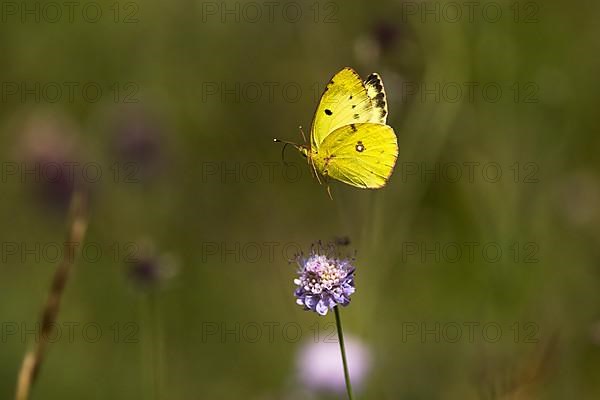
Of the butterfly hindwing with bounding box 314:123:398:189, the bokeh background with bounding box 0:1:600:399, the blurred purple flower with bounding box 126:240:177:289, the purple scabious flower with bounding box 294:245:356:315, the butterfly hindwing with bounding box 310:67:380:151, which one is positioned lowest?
the purple scabious flower with bounding box 294:245:356:315

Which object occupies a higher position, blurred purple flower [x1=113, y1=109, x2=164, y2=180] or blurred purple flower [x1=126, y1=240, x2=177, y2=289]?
blurred purple flower [x1=113, y1=109, x2=164, y2=180]

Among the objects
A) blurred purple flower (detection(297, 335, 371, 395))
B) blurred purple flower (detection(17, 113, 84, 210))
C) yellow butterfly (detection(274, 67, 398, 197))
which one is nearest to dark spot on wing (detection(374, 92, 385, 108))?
yellow butterfly (detection(274, 67, 398, 197))

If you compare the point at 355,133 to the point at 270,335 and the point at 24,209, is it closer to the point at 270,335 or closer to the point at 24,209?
the point at 270,335

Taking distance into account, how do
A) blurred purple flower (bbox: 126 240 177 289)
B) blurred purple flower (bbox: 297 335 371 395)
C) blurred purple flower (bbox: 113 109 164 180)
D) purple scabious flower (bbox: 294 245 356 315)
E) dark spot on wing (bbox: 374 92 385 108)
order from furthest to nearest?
blurred purple flower (bbox: 113 109 164 180)
blurred purple flower (bbox: 297 335 371 395)
blurred purple flower (bbox: 126 240 177 289)
dark spot on wing (bbox: 374 92 385 108)
purple scabious flower (bbox: 294 245 356 315)

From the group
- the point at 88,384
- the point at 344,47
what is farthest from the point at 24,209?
the point at 344,47

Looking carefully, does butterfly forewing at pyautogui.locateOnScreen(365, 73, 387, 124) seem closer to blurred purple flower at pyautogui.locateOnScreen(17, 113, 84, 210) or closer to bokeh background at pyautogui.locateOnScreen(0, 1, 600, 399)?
bokeh background at pyautogui.locateOnScreen(0, 1, 600, 399)

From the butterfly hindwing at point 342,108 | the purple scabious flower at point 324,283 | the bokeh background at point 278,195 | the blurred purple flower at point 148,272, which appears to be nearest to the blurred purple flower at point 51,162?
the bokeh background at point 278,195

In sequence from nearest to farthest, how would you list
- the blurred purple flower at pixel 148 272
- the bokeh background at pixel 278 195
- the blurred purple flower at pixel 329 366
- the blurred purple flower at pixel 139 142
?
1. the blurred purple flower at pixel 148 272
2. the blurred purple flower at pixel 329 366
3. the bokeh background at pixel 278 195
4. the blurred purple flower at pixel 139 142

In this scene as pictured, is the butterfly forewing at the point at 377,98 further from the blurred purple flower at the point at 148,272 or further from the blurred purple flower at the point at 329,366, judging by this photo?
the blurred purple flower at the point at 329,366
